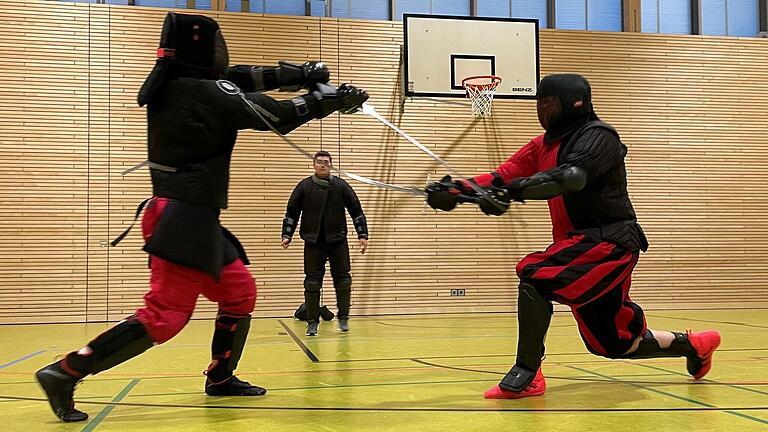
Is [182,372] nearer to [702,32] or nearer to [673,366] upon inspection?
[673,366]

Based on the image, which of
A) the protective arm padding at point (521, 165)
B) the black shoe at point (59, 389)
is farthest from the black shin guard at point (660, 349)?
the black shoe at point (59, 389)

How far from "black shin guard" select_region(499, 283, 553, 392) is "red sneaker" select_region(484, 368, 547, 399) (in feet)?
0.12

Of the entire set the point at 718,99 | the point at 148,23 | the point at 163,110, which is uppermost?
the point at 148,23

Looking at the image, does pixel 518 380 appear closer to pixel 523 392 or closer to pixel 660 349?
pixel 523 392

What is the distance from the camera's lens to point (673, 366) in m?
5.05

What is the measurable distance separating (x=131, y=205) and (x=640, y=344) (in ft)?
29.6

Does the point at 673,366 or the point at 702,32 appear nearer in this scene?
the point at 673,366

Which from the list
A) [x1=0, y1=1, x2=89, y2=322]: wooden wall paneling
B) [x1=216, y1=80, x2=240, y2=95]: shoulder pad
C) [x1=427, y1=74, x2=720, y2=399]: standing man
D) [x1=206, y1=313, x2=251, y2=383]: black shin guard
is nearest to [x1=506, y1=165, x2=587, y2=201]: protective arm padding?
[x1=427, y1=74, x2=720, y2=399]: standing man

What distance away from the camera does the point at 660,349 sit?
161 inches

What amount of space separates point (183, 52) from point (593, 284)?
251cm

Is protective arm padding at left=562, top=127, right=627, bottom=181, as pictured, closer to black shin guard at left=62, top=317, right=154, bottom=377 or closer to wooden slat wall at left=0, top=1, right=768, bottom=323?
black shin guard at left=62, top=317, right=154, bottom=377

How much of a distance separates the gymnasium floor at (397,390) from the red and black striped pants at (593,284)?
0.34 meters

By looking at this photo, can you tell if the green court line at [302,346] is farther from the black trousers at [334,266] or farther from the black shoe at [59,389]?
the black shoe at [59,389]

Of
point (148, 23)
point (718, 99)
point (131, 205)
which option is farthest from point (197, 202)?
point (718, 99)
